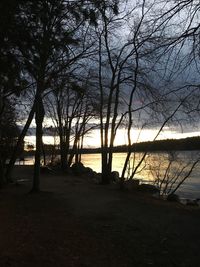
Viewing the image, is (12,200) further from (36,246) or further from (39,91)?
(36,246)

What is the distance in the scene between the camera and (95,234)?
11.6m

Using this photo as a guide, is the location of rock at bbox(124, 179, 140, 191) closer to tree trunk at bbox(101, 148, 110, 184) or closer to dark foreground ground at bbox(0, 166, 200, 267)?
tree trunk at bbox(101, 148, 110, 184)

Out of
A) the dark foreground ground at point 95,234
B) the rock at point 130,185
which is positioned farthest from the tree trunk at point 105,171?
the dark foreground ground at point 95,234

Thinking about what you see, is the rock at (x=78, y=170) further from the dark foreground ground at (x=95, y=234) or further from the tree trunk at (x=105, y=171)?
the dark foreground ground at (x=95, y=234)

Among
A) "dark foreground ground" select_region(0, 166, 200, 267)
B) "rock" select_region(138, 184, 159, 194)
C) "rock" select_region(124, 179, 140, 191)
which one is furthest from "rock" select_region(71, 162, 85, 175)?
"dark foreground ground" select_region(0, 166, 200, 267)

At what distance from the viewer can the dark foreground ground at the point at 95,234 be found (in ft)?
30.1

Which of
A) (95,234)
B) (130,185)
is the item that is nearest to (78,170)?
(130,185)

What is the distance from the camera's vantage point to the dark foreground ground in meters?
9.17

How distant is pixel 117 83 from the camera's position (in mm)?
25984

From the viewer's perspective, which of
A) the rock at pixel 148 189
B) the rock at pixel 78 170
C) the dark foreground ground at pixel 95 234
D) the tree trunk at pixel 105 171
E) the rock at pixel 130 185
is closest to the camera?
the dark foreground ground at pixel 95 234

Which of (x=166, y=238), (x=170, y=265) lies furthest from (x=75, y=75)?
(x=170, y=265)

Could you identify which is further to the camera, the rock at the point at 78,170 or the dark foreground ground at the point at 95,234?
the rock at the point at 78,170

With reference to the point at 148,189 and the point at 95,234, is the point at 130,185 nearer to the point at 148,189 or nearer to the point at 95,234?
the point at 148,189

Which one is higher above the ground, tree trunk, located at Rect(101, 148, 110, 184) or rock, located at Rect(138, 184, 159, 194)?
tree trunk, located at Rect(101, 148, 110, 184)
